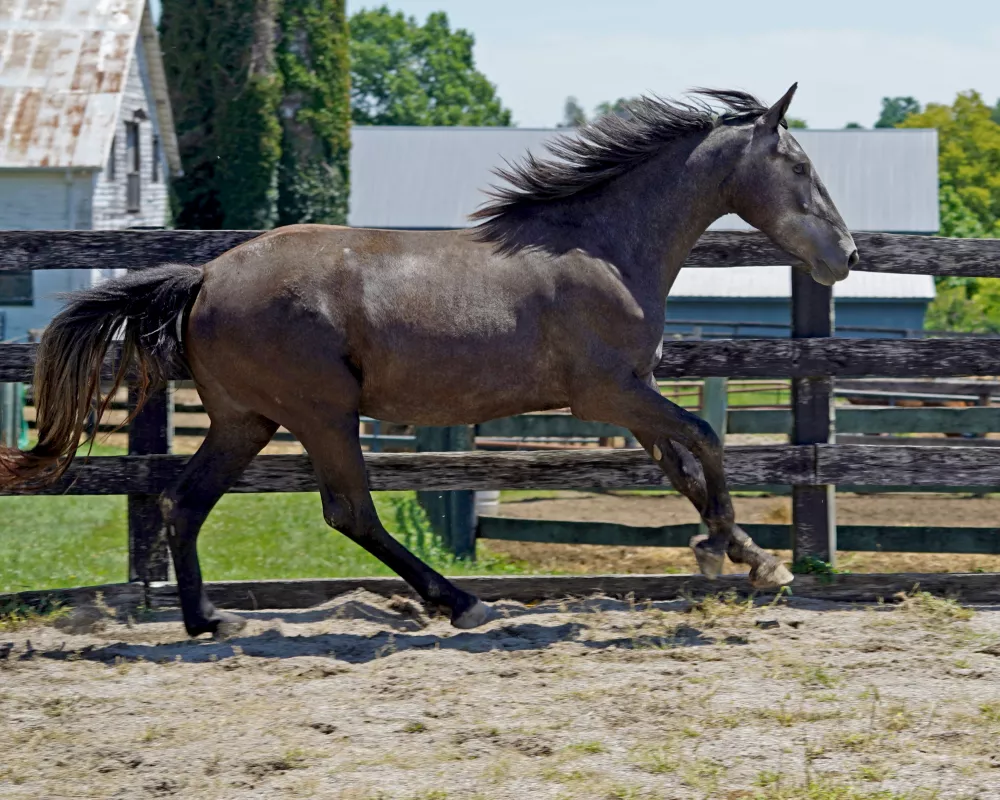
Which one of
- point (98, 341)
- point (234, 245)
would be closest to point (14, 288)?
point (234, 245)

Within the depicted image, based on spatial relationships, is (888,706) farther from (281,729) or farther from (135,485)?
(135,485)

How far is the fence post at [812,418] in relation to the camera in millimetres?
6035

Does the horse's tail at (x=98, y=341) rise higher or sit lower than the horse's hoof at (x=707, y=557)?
higher

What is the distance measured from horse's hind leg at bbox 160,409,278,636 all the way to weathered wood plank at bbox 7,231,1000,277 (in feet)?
2.66

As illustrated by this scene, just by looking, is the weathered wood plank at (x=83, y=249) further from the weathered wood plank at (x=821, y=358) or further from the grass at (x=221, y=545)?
the weathered wood plank at (x=821, y=358)

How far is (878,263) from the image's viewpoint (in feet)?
19.2

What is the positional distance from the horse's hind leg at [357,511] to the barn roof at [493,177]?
30173mm

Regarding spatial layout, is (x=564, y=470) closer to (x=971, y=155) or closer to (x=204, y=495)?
(x=204, y=495)

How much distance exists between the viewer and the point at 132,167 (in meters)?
27.9

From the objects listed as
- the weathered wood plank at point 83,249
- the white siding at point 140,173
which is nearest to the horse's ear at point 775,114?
the weathered wood plank at point 83,249

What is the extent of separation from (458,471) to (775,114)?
2.15 m

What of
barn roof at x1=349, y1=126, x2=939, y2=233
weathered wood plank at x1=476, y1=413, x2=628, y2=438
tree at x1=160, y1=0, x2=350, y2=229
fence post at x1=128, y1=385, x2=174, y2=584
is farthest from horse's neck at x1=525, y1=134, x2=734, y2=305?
barn roof at x1=349, y1=126, x2=939, y2=233

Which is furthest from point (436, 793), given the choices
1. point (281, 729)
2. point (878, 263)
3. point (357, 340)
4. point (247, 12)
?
point (247, 12)

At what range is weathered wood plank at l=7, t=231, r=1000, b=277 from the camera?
220 inches
